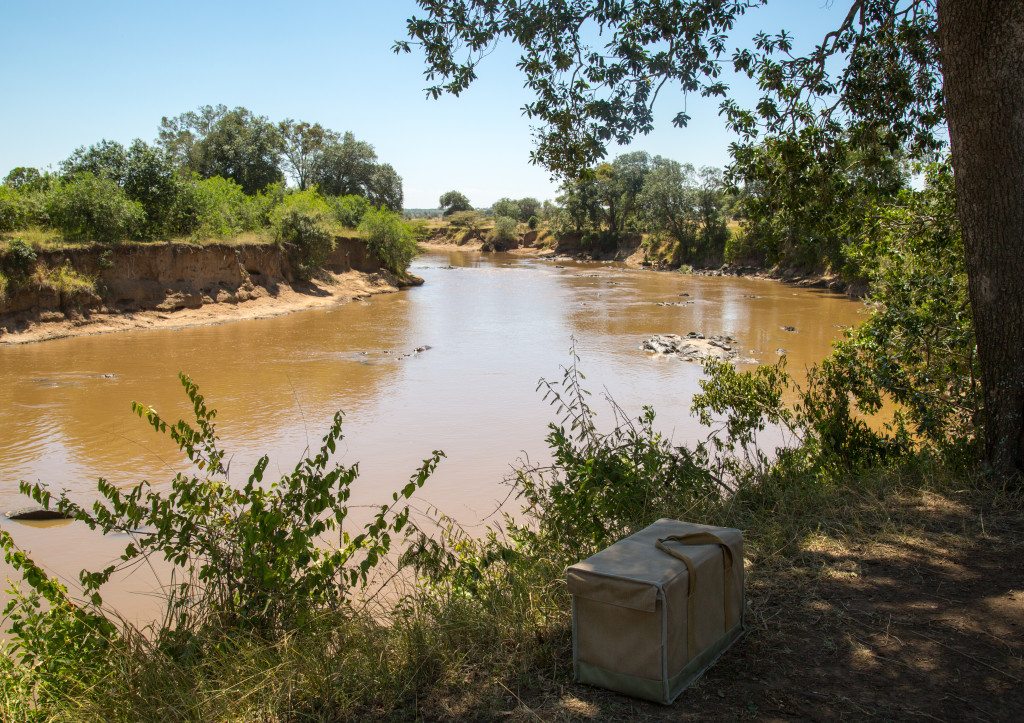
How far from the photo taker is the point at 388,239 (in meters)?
39.5

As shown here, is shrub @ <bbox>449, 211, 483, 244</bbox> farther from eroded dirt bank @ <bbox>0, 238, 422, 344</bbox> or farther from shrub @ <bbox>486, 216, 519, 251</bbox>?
eroded dirt bank @ <bbox>0, 238, 422, 344</bbox>

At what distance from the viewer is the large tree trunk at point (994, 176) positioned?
465 centimetres

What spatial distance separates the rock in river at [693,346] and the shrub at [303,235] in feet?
56.5

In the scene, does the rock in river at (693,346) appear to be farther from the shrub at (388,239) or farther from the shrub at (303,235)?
the shrub at (388,239)

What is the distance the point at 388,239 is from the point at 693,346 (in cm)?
2321

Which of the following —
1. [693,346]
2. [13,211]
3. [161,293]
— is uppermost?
[13,211]

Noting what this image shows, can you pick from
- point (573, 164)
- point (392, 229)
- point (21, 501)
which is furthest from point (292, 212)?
point (573, 164)

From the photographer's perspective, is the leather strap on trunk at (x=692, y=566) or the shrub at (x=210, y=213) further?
the shrub at (x=210, y=213)

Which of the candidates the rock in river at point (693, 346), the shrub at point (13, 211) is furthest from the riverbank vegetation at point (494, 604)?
the shrub at point (13, 211)

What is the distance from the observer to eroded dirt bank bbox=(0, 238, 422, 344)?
2104 cm

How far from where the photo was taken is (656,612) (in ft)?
9.02

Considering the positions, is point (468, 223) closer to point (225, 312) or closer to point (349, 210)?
point (349, 210)

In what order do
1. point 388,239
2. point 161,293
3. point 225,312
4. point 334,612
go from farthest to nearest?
point 388,239, point 225,312, point 161,293, point 334,612

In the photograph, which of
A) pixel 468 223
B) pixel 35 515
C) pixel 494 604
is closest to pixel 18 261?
pixel 35 515
